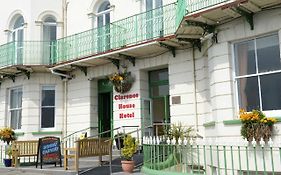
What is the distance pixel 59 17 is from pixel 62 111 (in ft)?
15.8

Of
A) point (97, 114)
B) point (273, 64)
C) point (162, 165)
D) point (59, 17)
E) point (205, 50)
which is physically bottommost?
point (162, 165)

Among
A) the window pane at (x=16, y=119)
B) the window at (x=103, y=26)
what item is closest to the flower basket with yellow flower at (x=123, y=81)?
the window at (x=103, y=26)

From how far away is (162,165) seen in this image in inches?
356

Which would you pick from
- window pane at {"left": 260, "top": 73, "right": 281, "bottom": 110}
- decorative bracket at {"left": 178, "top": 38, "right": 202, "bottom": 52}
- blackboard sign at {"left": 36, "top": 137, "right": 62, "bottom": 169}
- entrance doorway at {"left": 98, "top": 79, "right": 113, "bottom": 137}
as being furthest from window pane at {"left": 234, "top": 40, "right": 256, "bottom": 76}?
entrance doorway at {"left": 98, "top": 79, "right": 113, "bottom": 137}

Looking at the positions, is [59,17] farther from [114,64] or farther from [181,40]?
[181,40]

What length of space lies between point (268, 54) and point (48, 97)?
1165cm

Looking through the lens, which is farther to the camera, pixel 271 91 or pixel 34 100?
pixel 34 100

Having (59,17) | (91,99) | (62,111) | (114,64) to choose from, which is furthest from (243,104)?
(59,17)

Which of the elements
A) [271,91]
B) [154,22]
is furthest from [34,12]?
[271,91]

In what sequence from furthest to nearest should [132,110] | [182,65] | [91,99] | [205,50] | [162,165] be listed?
[91,99] < [132,110] < [182,65] < [205,50] < [162,165]

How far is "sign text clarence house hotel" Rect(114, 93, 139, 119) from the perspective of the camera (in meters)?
14.5

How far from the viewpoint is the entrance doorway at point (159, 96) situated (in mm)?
14081

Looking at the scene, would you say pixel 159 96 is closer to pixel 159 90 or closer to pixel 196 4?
pixel 159 90

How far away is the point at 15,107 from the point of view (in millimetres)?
18156
